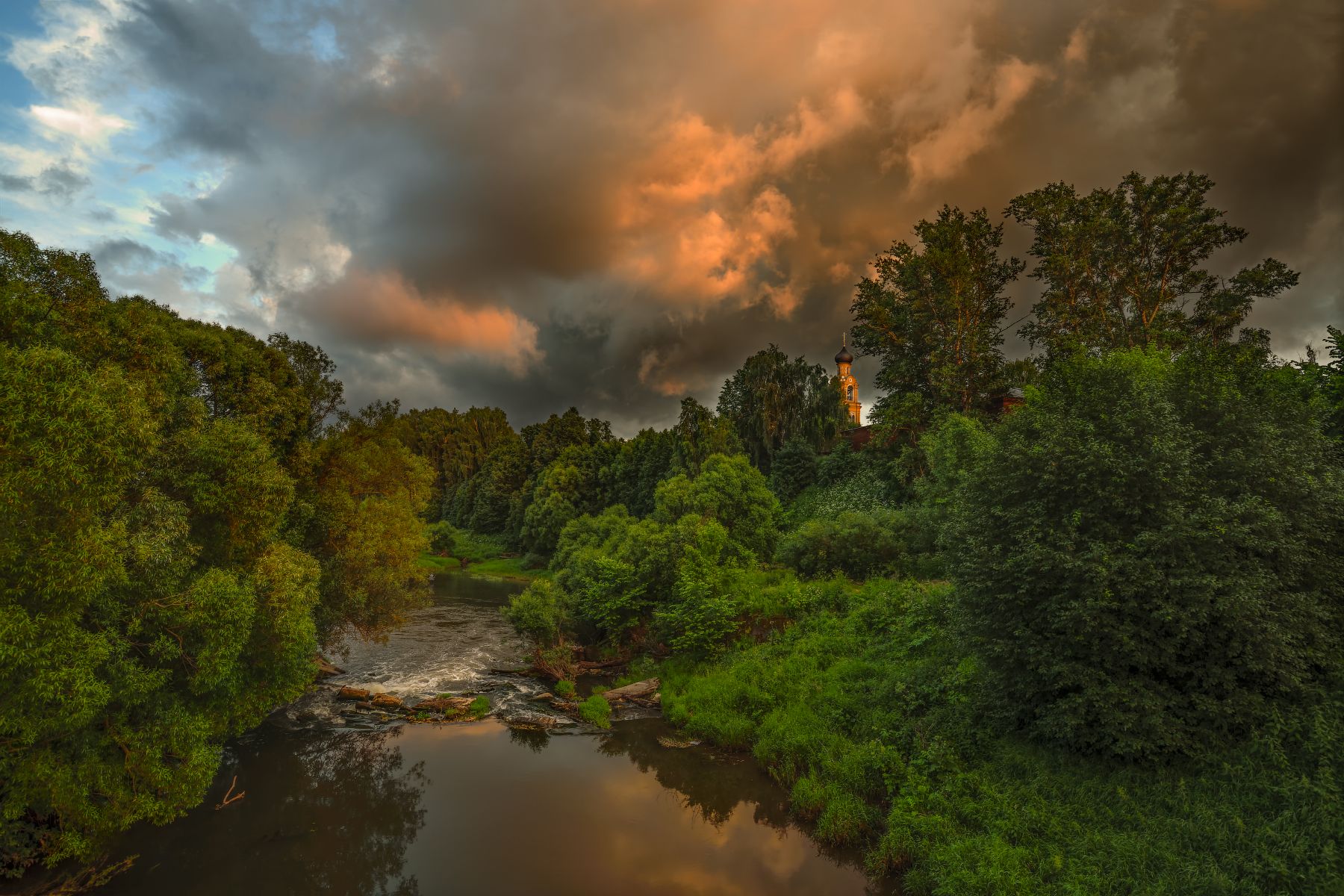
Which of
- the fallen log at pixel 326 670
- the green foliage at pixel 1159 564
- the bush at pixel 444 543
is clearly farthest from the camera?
the bush at pixel 444 543

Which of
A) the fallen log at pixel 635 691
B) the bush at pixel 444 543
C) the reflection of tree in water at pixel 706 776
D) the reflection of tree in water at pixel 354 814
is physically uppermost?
the bush at pixel 444 543

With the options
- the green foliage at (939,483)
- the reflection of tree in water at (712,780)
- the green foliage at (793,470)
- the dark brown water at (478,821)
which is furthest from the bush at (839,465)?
the dark brown water at (478,821)

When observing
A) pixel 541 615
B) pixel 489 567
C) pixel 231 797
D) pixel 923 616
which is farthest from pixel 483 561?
pixel 923 616

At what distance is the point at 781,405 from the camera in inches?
2616

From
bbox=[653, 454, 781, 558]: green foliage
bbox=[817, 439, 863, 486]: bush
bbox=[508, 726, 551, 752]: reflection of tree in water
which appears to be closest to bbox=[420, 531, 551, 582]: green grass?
bbox=[653, 454, 781, 558]: green foliage

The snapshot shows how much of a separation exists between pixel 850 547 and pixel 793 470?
24.9 metres

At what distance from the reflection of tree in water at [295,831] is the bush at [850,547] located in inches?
853

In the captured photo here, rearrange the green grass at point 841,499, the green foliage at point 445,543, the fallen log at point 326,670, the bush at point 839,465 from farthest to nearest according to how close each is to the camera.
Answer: the green foliage at point 445,543
the bush at point 839,465
the green grass at point 841,499
the fallen log at point 326,670

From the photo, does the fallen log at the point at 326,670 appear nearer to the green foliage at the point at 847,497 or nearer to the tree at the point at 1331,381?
the green foliage at the point at 847,497

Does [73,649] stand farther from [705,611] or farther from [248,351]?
[705,611]

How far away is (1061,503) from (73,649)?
2067 cm

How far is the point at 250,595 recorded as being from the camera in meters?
13.4

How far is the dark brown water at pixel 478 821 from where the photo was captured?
45.4ft

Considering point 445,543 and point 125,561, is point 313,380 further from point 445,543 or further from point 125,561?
point 445,543
